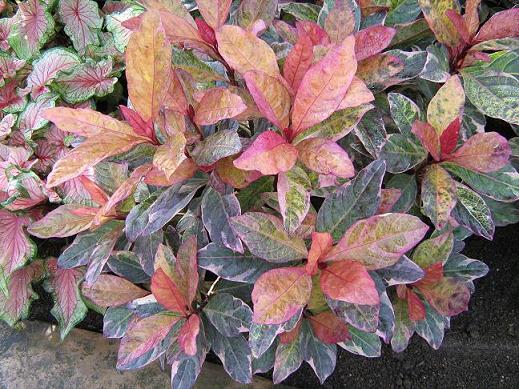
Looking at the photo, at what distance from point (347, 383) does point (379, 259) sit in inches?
30.6

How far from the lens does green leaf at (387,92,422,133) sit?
0.91 metres

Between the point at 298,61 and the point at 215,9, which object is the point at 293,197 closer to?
the point at 298,61

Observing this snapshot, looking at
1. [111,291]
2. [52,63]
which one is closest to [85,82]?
[52,63]

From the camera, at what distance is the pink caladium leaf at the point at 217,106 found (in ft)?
2.45

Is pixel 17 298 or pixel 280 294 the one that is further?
pixel 17 298

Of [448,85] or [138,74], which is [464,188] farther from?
[138,74]

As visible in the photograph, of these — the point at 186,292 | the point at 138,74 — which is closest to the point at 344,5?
the point at 138,74

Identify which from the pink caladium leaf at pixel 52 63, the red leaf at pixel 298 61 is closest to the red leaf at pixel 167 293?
the red leaf at pixel 298 61

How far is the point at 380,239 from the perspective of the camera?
778 mm

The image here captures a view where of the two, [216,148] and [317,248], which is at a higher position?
[216,148]

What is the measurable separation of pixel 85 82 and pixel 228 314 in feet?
2.91

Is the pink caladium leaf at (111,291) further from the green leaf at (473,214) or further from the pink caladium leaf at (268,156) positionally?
the green leaf at (473,214)

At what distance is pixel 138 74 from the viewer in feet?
2.45

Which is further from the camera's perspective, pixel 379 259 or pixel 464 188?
pixel 464 188
